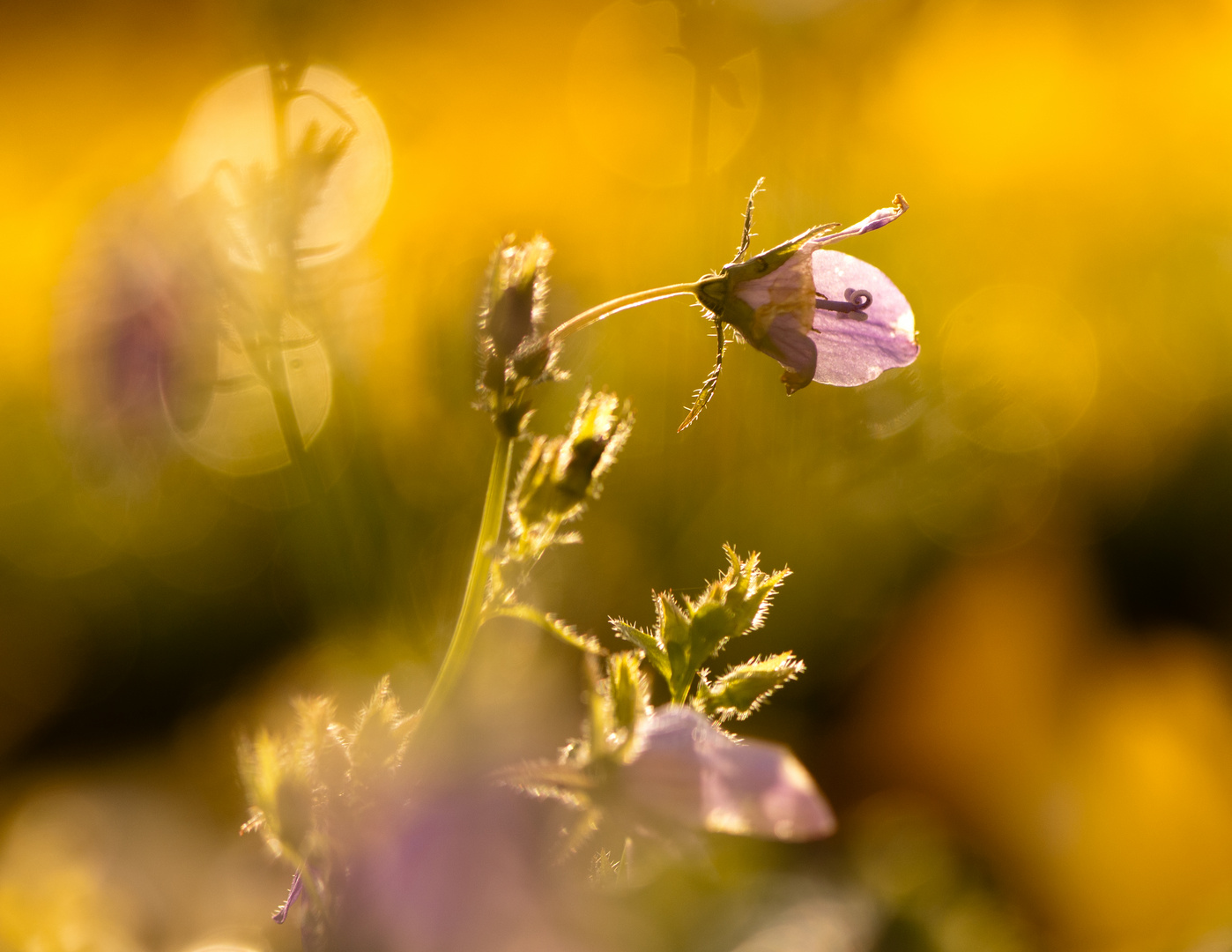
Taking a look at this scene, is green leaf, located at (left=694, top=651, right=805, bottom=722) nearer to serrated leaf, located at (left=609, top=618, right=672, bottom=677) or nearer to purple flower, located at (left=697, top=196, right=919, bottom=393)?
serrated leaf, located at (left=609, top=618, right=672, bottom=677)

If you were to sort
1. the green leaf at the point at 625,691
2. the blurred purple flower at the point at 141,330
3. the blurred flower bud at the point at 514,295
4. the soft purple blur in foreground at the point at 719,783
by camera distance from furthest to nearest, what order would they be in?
the blurred purple flower at the point at 141,330
the blurred flower bud at the point at 514,295
the green leaf at the point at 625,691
the soft purple blur in foreground at the point at 719,783

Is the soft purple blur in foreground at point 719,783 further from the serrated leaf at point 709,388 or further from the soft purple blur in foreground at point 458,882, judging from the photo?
the serrated leaf at point 709,388

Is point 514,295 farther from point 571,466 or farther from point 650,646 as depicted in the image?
point 650,646

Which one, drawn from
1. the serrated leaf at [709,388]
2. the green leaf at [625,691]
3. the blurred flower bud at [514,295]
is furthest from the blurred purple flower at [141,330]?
the green leaf at [625,691]

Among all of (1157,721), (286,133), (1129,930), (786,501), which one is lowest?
(1129,930)

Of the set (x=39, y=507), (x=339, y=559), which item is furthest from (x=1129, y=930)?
(x=39, y=507)

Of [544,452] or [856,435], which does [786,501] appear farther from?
[544,452]
